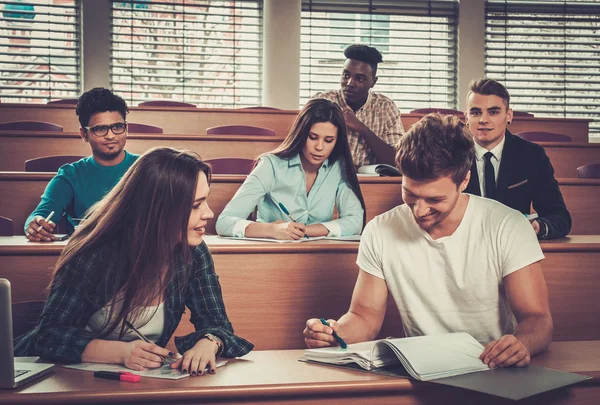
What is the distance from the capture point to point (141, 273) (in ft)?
4.82

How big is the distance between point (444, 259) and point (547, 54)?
6.06 metres

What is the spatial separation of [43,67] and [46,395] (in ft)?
19.2

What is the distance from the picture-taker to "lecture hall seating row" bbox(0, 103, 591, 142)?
4680mm

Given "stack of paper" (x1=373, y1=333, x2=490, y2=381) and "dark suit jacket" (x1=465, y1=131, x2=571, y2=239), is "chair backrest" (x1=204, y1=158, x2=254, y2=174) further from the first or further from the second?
"stack of paper" (x1=373, y1=333, x2=490, y2=381)

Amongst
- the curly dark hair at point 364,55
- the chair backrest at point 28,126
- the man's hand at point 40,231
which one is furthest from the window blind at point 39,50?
the man's hand at point 40,231

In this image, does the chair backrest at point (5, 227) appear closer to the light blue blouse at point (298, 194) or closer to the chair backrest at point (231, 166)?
the light blue blouse at point (298, 194)

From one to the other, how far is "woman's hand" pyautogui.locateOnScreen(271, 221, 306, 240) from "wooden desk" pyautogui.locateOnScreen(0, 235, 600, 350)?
171 mm

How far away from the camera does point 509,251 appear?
5.17 feet

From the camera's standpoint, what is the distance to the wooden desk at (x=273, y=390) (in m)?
1.11

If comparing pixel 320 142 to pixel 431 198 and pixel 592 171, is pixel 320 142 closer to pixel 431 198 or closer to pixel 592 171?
pixel 431 198

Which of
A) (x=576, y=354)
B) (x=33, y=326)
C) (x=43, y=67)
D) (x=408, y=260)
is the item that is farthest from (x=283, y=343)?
(x=43, y=67)

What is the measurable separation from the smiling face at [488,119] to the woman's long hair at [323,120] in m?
0.52

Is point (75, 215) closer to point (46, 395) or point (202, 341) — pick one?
point (202, 341)

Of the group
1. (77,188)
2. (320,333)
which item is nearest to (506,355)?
(320,333)
